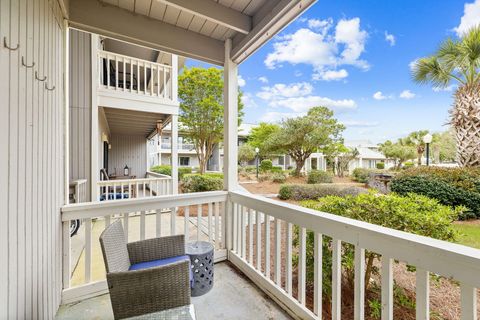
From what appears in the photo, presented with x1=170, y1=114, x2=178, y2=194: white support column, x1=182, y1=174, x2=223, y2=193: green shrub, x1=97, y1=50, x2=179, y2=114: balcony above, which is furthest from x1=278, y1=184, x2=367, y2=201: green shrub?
x1=97, y1=50, x2=179, y2=114: balcony above

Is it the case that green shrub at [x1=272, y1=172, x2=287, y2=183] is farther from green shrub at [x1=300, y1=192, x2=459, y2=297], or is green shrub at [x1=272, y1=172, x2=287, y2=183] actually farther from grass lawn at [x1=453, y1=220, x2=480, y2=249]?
grass lawn at [x1=453, y1=220, x2=480, y2=249]

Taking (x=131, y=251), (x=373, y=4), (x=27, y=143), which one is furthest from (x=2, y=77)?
(x=373, y=4)

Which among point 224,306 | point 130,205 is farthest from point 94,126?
point 224,306

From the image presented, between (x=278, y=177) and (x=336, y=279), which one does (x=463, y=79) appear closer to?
(x=336, y=279)

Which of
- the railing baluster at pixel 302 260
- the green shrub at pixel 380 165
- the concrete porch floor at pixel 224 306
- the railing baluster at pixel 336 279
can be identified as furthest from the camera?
the green shrub at pixel 380 165

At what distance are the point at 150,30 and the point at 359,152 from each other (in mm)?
3314

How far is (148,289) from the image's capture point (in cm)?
138

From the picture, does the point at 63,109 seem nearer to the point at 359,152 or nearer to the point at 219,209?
the point at 219,209

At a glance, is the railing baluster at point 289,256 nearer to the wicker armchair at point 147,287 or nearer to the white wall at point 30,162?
the wicker armchair at point 147,287

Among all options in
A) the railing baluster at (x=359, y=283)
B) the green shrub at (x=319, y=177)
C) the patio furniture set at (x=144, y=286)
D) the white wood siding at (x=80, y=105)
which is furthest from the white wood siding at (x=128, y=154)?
the railing baluster at (x=359, y=283)

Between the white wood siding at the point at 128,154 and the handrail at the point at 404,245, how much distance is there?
1055cm

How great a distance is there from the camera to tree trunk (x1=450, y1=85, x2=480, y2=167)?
63.7 inches

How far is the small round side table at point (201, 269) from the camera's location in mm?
2267

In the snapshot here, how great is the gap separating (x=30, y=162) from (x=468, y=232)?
2.82m
